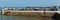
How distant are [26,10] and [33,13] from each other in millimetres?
139

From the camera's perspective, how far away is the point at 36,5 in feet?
5.25

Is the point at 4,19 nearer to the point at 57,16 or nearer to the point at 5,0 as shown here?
the point at 5,0

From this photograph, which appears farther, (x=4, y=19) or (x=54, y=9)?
(x=4, y=19)

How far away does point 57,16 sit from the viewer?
5.29ft

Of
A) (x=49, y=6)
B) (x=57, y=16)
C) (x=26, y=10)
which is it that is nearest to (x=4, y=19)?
(x=26, y=10)

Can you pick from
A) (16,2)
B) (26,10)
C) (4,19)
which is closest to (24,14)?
(26,10)

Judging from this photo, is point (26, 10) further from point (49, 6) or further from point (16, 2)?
point (49, 6)

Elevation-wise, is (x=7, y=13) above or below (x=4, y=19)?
above

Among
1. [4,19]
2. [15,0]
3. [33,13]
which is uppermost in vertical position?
[15,0]

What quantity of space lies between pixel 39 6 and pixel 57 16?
0.38 metres

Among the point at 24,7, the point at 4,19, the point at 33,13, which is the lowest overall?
the point at 4,19

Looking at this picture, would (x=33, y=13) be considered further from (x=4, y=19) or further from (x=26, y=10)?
(x=4, y=19)

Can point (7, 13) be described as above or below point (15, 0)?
below

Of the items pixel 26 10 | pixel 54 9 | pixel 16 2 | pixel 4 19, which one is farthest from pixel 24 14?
pixel 54 9
